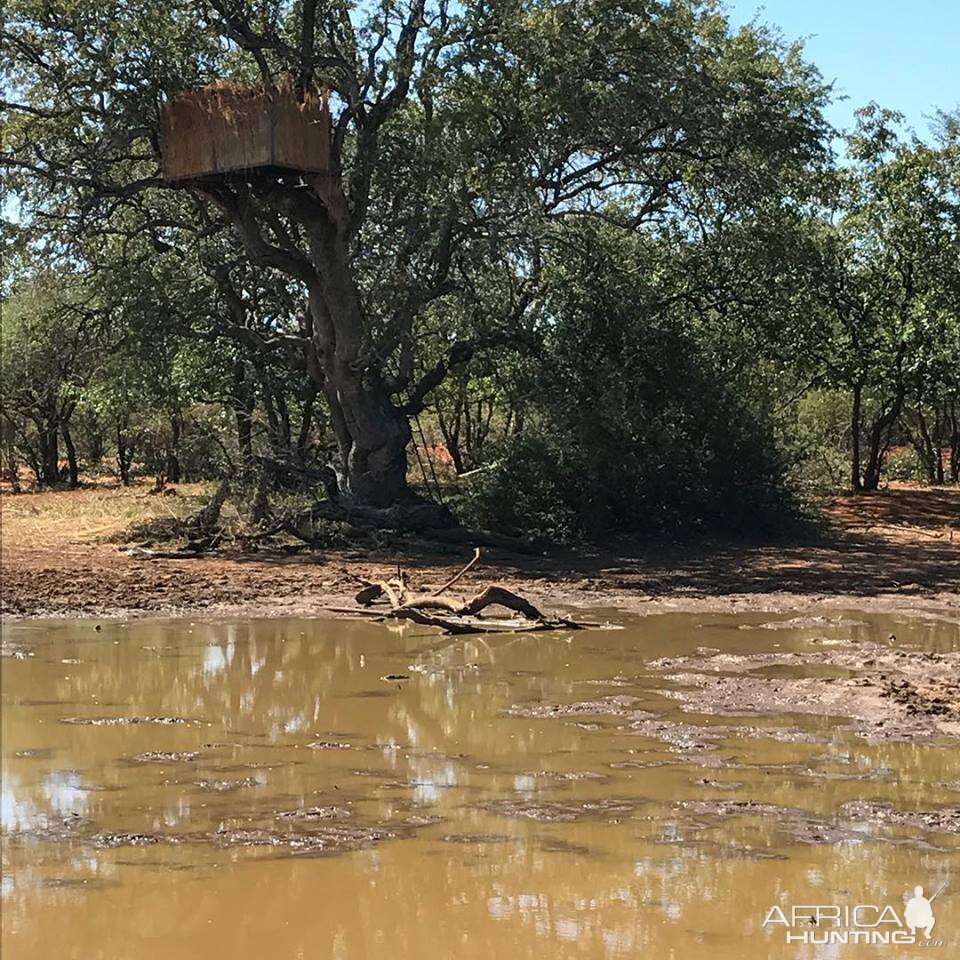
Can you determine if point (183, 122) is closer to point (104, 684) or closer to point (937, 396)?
point (104, 684)

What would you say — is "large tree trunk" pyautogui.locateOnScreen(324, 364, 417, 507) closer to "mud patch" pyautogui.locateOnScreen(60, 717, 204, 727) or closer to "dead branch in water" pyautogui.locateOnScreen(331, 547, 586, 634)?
"dead branch in water" pyautogui.locateOnScreen(331, 547, 586, 634)

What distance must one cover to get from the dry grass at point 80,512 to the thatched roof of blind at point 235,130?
5467mm

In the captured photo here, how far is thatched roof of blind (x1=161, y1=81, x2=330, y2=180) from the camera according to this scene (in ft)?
52.6

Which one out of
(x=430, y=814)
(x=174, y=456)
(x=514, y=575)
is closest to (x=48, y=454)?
(x=174, y=456)

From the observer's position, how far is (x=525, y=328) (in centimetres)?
1939

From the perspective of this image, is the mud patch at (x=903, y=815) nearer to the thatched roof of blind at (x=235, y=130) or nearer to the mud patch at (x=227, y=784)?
the mud patch at (x=227, y=784)

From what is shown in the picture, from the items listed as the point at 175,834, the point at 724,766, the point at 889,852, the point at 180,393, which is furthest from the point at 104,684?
the point at 180,393

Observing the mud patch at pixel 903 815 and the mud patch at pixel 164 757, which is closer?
the mud patch at pixel 903 815

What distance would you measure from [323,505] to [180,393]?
5114mm

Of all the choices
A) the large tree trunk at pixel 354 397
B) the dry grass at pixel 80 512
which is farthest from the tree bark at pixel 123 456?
the large tree trunk at pixel 354 397

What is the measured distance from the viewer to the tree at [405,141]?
1672 cm
